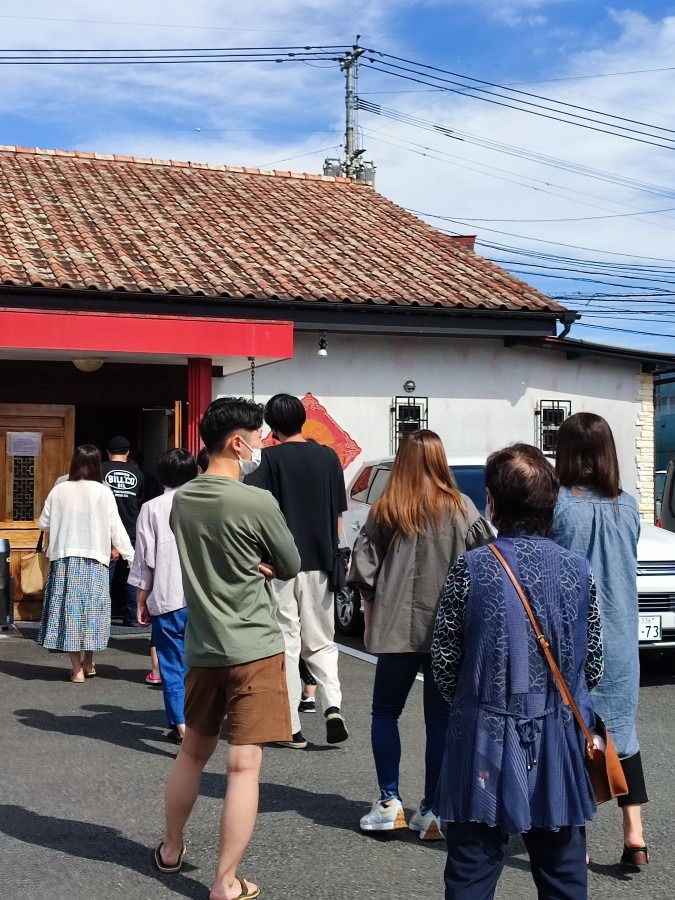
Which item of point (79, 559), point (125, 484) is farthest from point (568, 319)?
point (79, 559)

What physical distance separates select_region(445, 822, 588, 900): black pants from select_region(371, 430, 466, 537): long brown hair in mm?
1769

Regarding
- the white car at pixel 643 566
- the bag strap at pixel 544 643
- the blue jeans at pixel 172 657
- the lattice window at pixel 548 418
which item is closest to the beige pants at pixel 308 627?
the blue jeans at pixel 172 657

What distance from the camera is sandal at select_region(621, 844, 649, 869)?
4.45 metres

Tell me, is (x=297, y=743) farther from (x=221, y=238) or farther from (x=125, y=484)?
(x=221, y=238)

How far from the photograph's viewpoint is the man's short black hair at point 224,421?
4.14m

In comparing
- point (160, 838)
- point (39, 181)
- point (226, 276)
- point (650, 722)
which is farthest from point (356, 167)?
point (160, 838)

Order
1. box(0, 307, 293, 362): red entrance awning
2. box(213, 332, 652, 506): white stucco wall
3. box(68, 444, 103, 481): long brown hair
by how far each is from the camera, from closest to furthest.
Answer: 1. box(68, 444, 103, 481): long brown hair
2. box(0, 307, 293, 362): red entrance awning
3. box(213, 332, 652, 506): white stucco wall

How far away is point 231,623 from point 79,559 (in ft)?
15.2

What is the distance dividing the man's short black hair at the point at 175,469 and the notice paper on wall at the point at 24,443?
18.8 feet

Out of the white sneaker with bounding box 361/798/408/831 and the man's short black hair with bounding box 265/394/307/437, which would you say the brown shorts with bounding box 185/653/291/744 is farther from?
the man's short black hair with bounding box 265/394/307/437

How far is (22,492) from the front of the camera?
12383 millimetres

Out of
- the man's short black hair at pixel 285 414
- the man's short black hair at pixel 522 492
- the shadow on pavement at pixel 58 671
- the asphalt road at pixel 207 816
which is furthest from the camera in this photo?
the shadow on pavement at pixel 58 671

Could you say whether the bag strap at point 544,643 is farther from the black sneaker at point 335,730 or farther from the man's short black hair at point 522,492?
the black sneaker at point 335,730

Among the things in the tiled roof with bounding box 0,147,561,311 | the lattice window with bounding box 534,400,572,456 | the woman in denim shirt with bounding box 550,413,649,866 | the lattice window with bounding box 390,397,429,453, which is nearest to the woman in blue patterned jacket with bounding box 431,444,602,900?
the woman in denim shirt with bounding box 550,413,649,866
